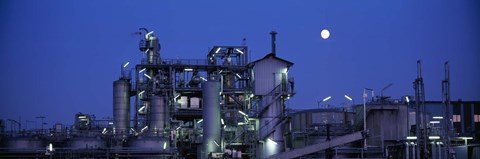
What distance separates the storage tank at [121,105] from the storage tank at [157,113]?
5.16 meters

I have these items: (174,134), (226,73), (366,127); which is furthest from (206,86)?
(366,127)

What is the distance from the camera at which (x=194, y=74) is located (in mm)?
72688

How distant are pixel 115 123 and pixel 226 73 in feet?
45.5

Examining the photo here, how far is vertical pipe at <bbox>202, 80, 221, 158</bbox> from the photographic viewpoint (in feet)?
193

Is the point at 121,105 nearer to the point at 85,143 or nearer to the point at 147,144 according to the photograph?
the point at 85,143

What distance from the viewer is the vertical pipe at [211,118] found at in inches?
2320

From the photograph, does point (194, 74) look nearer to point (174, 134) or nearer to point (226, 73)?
point (226, 73)

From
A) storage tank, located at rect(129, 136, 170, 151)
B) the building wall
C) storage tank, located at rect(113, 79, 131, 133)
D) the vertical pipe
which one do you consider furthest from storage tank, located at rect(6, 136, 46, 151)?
the building wall

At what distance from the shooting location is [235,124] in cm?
6638

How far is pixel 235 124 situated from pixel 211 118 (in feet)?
23.2

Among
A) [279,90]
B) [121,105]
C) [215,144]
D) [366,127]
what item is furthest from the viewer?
[121,105]

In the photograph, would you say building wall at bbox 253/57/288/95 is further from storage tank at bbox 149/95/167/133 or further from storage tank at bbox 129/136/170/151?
storage tank at bbox 129/136/170/151

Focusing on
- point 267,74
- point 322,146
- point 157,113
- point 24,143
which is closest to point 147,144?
point 24,143

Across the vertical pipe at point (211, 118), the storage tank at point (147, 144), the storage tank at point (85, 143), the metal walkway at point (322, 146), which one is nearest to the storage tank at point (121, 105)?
the vertical pipe at point (211, 118)
